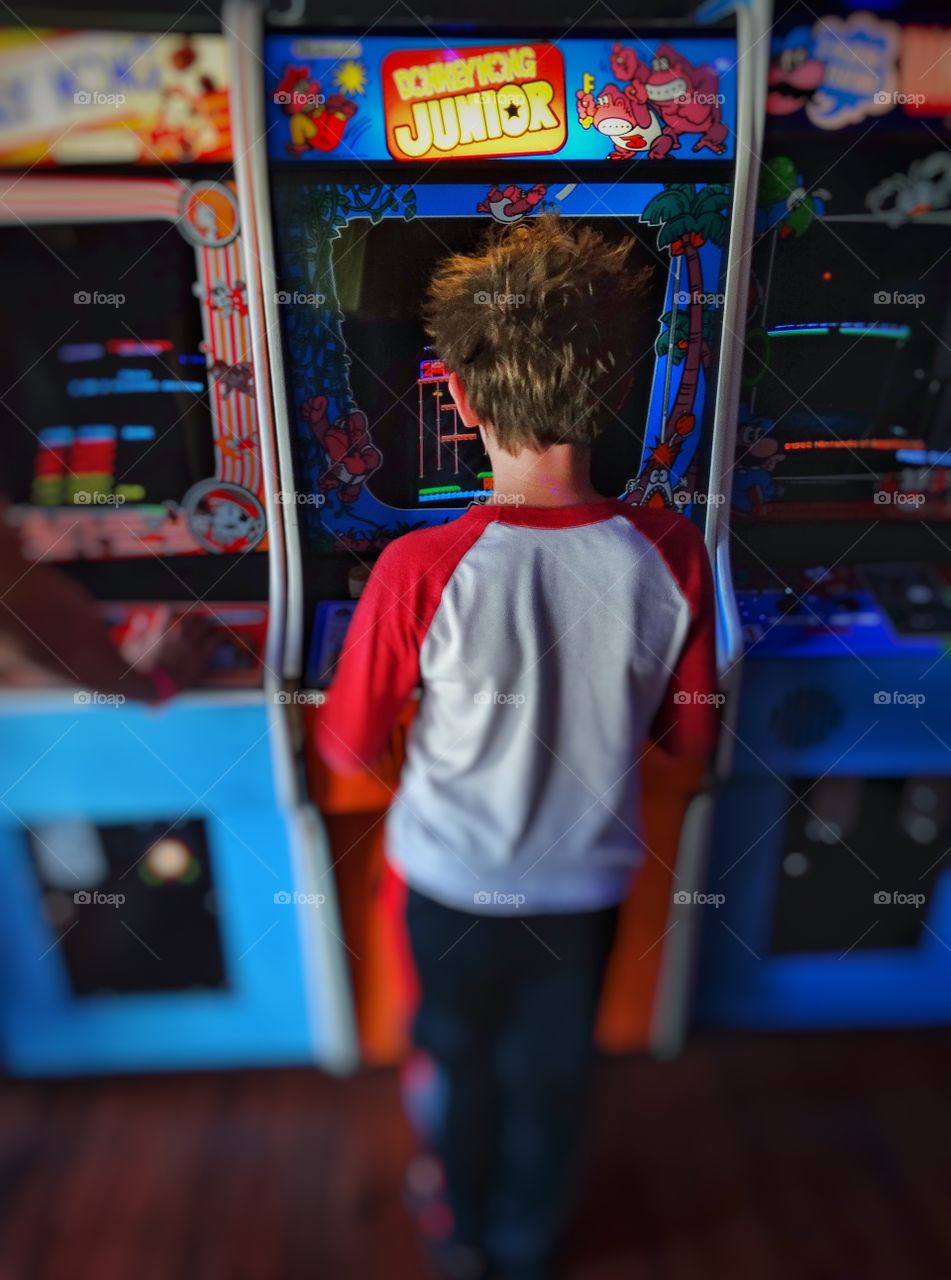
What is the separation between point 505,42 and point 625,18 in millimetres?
264

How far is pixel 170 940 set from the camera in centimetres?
177

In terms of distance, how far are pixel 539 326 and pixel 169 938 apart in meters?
1.32

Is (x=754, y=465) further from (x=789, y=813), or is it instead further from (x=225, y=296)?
(x=225, y=296)

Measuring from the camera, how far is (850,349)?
1417mm

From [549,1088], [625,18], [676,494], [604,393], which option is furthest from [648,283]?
[549,1088]

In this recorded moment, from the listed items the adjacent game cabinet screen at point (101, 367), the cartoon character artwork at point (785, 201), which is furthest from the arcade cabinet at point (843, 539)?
the adjacent game cabinet screen at point (101, 367)

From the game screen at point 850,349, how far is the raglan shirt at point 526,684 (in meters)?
0.28

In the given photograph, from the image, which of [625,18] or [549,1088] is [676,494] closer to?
[625,18]

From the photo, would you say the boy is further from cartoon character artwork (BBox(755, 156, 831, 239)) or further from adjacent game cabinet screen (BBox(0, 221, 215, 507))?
adjacent game cabinet screen (BBox(0, 221, 215, 507))

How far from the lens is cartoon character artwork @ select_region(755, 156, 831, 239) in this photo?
1292 mm

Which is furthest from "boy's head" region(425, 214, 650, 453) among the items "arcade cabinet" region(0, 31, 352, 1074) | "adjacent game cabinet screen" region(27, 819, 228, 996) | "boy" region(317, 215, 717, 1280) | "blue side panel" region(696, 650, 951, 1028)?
"adjacent game cabinet screen" region(27, 819, 228, 996)

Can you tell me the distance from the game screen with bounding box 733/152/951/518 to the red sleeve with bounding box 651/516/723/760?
20 centimetres

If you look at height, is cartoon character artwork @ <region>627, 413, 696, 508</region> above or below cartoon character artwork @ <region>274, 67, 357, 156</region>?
below

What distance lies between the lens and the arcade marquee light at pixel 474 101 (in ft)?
3.91
